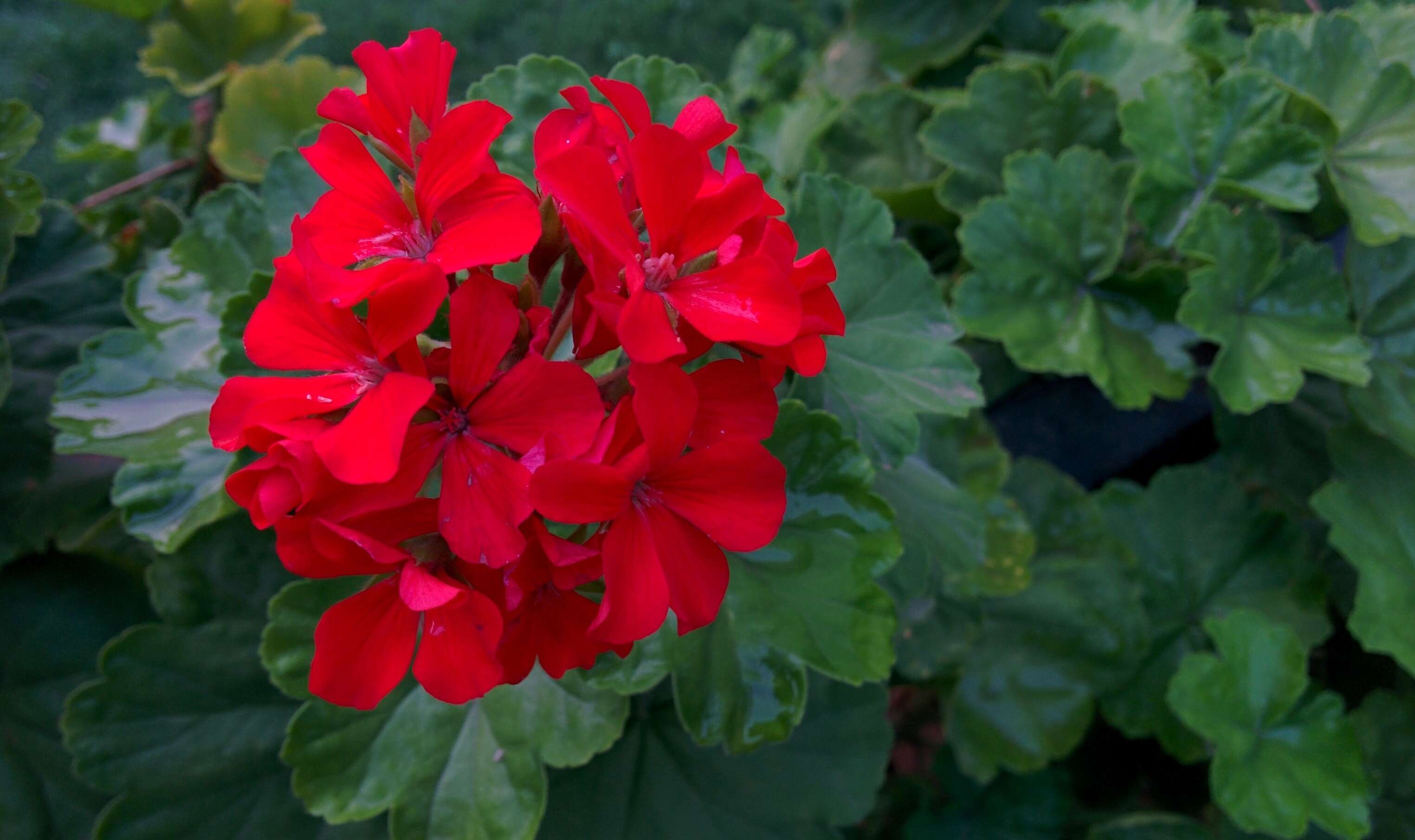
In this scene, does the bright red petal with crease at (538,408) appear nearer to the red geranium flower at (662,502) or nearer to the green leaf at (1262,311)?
the red geranium flower at (662,502)

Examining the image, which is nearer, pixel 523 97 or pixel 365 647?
pixel 365 647

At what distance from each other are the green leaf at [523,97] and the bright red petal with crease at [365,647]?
1.69 feet

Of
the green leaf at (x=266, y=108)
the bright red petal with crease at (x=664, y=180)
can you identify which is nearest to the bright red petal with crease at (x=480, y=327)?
the bright red petal with crease at (x=664, y=180)

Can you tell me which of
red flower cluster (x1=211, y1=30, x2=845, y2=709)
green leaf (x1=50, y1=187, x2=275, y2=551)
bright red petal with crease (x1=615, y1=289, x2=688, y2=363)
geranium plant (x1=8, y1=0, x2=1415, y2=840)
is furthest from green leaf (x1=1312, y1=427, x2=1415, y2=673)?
green leaf (x1=50, y1=187, x2=275, y2=551)

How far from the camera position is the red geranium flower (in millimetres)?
491

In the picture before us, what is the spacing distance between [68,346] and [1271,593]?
1.83m

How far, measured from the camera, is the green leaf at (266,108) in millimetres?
1444

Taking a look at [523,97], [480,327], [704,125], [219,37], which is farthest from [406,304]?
[219,37]

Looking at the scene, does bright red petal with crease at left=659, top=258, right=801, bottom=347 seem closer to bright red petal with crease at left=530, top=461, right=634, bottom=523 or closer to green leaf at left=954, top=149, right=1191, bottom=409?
bright red petal with crease at left=530, top=461, right=634, bottom=523

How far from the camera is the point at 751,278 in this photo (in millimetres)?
527

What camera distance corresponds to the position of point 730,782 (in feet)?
3.51

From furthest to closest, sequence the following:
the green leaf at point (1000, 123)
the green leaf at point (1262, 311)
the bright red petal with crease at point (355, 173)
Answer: the green leaf at point (1000, 123)
the green leaf at point (1262, 311)
the bright red petal with crease at point (355, 173)

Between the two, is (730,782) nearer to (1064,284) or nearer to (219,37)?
(1064,284)

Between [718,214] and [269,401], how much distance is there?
0.28 metres
